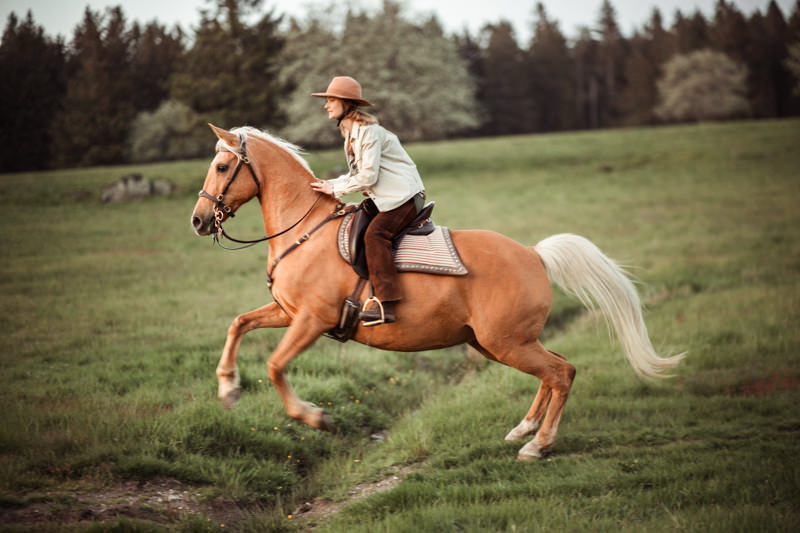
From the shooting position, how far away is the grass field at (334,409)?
17.9ft

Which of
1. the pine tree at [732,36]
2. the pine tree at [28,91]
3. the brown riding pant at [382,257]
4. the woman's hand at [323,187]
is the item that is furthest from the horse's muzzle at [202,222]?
the pine tree at [732,36]

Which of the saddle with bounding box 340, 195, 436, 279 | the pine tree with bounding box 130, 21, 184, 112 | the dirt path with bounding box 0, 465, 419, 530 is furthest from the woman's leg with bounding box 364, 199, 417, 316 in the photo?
the pine tree with bounding box 130, 21, 184, 112

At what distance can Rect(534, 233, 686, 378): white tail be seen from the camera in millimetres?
6805

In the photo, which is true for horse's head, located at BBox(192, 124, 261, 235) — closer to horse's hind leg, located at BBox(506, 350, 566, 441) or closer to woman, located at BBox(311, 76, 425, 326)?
woman, located at BBox(311, 76, 425, 326)

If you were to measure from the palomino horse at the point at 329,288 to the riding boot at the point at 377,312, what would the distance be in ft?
0.51

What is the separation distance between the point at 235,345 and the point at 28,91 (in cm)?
846

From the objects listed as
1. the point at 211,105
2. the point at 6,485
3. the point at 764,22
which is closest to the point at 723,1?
the point at 764,22

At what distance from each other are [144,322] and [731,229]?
62.6ft

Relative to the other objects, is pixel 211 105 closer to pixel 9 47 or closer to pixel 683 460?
pixel 9 47

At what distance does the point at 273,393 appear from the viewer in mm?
8164

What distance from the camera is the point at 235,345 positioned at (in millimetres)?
6188

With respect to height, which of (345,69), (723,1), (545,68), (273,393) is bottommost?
(273,393)

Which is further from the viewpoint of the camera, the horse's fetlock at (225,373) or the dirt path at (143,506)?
the horse's fetlock at (225,373)

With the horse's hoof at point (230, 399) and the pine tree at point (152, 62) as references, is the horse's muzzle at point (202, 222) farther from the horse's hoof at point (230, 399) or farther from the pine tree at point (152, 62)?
the pine tree at point (152, 62)
